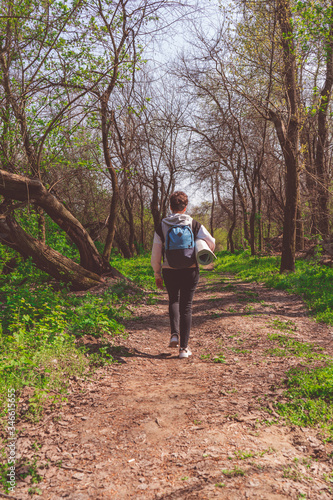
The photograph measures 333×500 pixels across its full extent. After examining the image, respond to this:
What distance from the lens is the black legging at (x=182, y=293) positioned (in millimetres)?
4840

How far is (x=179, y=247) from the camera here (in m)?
4.63

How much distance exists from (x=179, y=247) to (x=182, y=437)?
233cm

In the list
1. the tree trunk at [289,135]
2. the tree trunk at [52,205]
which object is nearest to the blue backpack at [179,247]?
the tree trunk at [52,205]

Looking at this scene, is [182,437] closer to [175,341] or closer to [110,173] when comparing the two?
[175,341]

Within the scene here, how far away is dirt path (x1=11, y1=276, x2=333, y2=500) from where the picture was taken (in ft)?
7.86

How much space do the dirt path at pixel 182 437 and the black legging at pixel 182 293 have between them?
513mm

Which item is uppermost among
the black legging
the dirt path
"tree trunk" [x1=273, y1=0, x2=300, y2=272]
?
"tree trunk" [x1=273, y1=0, x2=300, y2=272]

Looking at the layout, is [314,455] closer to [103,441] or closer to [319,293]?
[103,441]

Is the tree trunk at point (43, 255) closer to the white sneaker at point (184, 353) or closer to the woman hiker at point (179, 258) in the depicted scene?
the woman hiker at point (179, 258)

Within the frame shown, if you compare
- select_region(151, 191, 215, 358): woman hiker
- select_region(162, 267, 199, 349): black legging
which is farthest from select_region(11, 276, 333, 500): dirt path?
select_region(151, 191, 215, 358): woman hiker

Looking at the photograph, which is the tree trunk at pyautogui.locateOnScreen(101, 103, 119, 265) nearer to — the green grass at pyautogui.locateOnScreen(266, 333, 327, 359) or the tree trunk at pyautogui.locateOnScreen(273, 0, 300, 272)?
the tree trunk at pyautogui.locateOnScreen(273, 0, 300, 272)

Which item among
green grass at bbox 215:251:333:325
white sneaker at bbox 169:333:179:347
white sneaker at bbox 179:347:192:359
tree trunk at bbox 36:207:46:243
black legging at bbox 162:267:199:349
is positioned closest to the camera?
black legging at bbox 162:267:199:349

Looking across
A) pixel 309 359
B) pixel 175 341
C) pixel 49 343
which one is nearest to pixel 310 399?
pixel 309 359

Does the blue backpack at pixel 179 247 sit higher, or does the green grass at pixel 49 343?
the blue backpack at pixel 179 247
